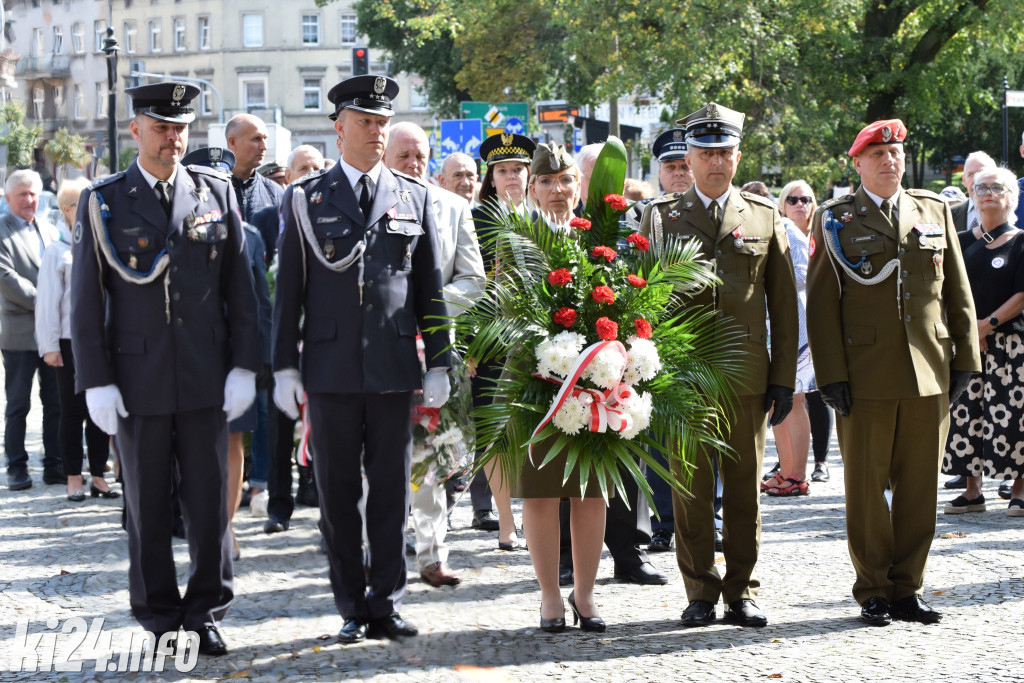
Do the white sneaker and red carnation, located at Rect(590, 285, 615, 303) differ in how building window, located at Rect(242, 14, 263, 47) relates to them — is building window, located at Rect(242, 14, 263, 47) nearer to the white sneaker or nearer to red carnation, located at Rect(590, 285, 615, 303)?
the white sneaker

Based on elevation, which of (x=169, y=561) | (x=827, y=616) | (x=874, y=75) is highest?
(x=874, y=75)

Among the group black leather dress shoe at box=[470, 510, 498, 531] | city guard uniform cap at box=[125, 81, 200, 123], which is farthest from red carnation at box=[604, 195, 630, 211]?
black leather dress shoe at box=[470, 510, 498, 531]

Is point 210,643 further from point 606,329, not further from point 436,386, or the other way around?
point 606,329

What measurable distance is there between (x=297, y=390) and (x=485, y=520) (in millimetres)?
3004

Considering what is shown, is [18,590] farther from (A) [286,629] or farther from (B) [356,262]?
(B) [356,262]

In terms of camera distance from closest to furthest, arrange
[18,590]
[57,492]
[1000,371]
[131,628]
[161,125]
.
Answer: [161,125]
[131,628]
[18,590]
[1000,371]
[57,492]

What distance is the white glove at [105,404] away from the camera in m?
5.02

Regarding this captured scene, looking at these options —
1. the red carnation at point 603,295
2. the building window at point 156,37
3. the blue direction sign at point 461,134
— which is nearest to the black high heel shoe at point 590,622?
the red carnation at point 603,295

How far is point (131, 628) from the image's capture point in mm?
5645

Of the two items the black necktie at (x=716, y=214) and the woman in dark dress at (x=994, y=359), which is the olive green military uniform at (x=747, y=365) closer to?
the black necktie at (x=716, y=214)

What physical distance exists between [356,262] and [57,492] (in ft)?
16.9

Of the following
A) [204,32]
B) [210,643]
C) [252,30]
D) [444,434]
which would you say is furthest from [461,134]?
[204,32]

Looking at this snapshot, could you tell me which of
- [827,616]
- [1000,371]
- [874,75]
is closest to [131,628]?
[827,616]

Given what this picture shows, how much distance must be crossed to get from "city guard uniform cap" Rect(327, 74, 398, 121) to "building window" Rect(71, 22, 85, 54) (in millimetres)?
76813
